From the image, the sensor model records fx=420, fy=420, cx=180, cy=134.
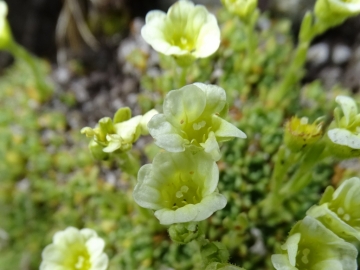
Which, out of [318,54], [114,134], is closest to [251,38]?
[318,54]

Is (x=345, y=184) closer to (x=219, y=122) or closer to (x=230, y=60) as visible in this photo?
(x=219, y=122)

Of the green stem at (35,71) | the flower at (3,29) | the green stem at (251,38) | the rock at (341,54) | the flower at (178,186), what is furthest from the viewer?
the rock at (341,54)

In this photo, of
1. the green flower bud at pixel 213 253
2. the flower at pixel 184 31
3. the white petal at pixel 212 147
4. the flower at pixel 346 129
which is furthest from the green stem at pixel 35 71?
the flower at pixel 346 129

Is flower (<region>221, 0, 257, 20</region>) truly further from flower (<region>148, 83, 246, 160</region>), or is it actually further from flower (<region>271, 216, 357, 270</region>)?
flower (<region>271, 216, 357, 270</region>)

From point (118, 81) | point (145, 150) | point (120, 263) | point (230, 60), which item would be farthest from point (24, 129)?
point (230, 60)

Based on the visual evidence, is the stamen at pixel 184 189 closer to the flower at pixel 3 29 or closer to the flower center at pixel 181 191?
the flower center at pixel 181 191
